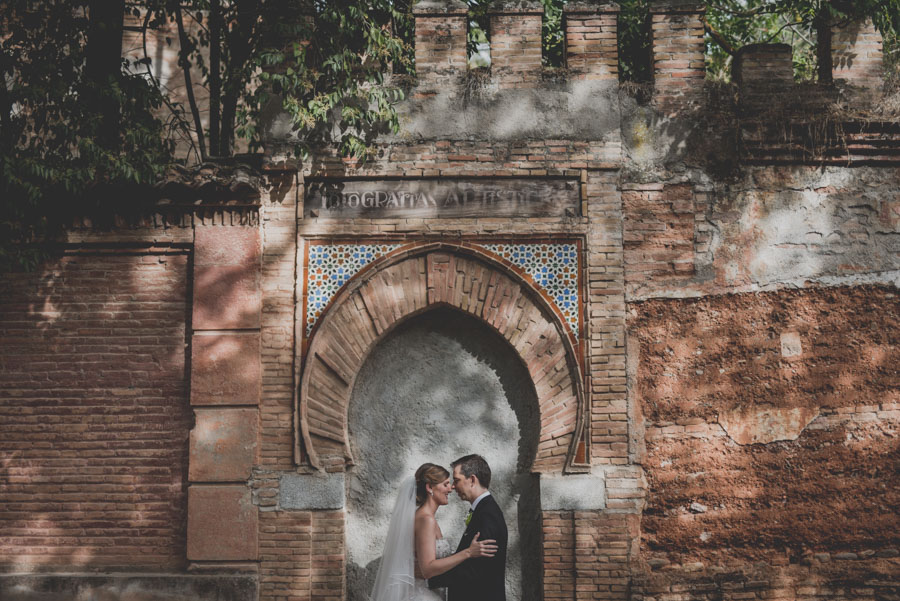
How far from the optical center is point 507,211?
6398mm

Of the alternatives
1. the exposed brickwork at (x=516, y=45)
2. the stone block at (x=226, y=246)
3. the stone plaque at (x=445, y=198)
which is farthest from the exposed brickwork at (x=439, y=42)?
the stone block at (x=226, y=246)

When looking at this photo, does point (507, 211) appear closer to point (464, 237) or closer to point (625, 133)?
point (464, 237)

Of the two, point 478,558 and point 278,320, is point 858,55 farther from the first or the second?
point 278,320

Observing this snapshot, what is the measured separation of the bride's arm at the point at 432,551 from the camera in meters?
5.10

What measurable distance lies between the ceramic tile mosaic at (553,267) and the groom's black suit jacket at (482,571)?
70.6 inches

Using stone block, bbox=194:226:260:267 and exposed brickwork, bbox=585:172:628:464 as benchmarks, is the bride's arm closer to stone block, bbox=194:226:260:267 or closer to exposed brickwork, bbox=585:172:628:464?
exposed brickwork, bbox=585:172:628:464

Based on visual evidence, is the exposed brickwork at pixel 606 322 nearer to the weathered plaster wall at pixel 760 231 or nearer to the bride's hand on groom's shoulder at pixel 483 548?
the weathered plaster wall at pixel 760 231

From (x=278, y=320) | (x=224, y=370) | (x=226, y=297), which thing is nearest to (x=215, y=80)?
(x=226, y=297)

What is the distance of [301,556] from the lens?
19.8 ft

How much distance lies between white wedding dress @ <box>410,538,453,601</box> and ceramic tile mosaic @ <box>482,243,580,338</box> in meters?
2.01

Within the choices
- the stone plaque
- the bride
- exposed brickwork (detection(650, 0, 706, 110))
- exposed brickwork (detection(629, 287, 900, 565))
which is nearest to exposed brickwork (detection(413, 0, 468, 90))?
the stone plaque

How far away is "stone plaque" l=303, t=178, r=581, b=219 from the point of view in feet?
21.0

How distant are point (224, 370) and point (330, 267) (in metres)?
1.17

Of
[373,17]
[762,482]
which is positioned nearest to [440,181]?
[373,17]
